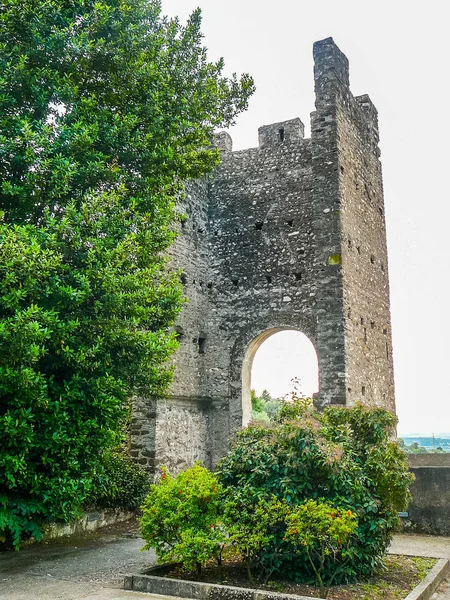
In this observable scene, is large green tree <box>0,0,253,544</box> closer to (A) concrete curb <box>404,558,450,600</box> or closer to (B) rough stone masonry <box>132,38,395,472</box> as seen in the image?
(A) concrete curb <box>404,558,450,600</box>

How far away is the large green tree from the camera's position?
19.1ft

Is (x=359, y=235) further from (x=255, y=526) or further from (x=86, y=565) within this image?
(x=86, y=565)

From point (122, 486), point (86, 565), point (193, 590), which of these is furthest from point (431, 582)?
point (122, 486)

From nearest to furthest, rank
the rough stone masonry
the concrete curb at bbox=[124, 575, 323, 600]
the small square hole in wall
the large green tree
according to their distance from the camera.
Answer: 1. the concrete curb at bbox=[124, 575, 323, 600]
2. the large green tree
3. the rough stone masonry
4. the small square hole in wall

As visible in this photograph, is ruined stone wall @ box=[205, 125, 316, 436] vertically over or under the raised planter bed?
over

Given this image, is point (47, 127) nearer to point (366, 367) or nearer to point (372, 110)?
point (366, 367)

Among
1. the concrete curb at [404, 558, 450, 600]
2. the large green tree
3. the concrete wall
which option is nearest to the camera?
the concrete curb at [404, 558, 450, 600]

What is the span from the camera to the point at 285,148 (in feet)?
46.9

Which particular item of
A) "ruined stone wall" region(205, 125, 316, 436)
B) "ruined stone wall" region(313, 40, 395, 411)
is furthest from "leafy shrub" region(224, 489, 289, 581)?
"ruined stone wall" region(205, 125, 316, 436)

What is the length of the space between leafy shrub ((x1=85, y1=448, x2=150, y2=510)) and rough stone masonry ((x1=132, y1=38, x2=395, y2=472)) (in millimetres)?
698

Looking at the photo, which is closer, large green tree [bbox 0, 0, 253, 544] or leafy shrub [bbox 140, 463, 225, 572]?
leafy shrub [bbox 140, 463, 225, 572]

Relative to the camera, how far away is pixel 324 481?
18.7ft

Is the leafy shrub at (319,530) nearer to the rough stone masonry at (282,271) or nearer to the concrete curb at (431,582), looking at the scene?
the concrete curb at (431,582)

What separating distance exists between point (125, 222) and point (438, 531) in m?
6.37
